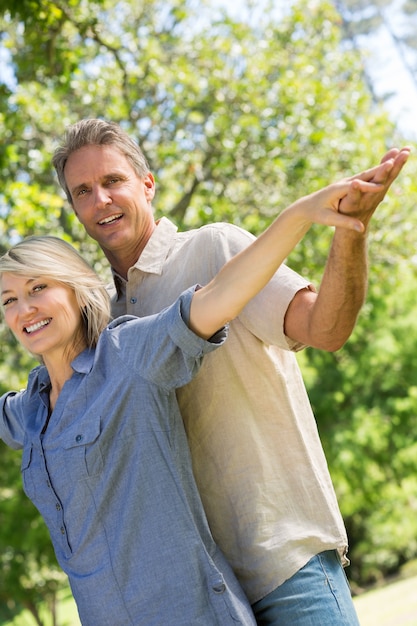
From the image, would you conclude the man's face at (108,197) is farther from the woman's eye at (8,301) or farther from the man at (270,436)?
the woman's eye at (8,301)

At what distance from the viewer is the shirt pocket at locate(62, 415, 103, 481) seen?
2.15 m

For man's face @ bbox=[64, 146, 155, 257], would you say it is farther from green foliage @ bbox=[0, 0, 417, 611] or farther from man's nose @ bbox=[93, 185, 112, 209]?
green foliage @ bbox=[0, 0, 417, 611]

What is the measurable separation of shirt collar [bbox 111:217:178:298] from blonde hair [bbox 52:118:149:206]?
219 mm

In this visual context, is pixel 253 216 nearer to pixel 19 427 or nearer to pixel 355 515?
pixel 19 427

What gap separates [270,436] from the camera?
2.36m

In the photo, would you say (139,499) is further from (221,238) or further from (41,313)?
(221,238)

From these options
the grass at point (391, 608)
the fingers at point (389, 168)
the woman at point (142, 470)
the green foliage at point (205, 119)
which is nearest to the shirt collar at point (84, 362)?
the woman at point (142, 470)

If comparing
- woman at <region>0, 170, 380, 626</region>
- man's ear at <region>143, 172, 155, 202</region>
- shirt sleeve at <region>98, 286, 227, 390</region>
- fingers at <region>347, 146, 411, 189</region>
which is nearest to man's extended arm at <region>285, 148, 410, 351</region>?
fingers at <region>347, 146, 411, 189</region>

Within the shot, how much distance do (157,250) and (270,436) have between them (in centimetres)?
68

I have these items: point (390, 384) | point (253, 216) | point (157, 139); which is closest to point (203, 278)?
point (253, 216)

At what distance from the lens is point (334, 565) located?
2.32m

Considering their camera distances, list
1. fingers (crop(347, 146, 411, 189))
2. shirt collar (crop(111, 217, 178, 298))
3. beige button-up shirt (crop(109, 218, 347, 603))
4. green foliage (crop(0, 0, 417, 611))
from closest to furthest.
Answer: fingers (crop(347, 146, 411, 189)) < beige button-up shirt (crop(109, 218, 347, 603)) < shirt collar (crop(111, 217, 178, 298)) < green foliage (crop(0, 0, 417, 611))

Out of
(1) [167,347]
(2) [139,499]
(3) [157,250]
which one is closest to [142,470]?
(2) [139,499]

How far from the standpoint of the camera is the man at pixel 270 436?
87.7 inches
